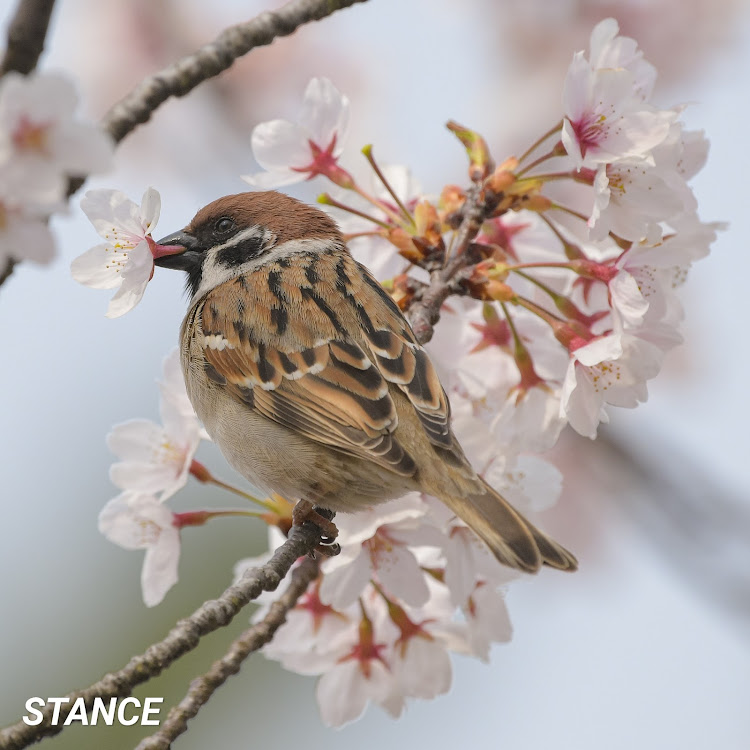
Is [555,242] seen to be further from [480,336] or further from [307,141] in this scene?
[307,141]

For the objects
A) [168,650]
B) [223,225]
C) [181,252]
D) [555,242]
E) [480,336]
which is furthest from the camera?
[223,225]

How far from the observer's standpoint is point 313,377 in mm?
2867

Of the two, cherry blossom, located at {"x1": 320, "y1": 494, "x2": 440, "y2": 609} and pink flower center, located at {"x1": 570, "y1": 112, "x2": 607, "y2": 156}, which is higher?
pink flower center, located at {"x1": 570, "y1": 112, "x2": 607, "y2": 156}

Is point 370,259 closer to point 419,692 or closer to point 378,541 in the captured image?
point 378,541

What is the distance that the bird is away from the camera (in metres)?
2.60

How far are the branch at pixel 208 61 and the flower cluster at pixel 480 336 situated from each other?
0.62 meters

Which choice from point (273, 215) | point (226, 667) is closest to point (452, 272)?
point (273, 215)

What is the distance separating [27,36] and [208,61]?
0.76 metres

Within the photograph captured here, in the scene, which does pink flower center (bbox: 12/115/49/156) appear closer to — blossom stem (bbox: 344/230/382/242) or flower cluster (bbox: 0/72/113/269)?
flower cluster (bbox: 0/72/113/269)

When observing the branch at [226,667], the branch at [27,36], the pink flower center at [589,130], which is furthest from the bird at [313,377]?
the branch at [27,36]

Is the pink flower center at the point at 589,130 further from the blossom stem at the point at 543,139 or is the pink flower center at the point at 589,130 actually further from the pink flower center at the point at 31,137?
the pink flower center at the point at 31,137

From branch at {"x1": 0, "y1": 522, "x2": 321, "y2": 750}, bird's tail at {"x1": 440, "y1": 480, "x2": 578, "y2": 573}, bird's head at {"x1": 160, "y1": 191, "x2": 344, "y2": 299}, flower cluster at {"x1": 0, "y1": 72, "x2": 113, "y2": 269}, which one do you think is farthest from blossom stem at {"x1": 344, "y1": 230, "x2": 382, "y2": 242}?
flower cluster at {"x1": 0, "y1": 72, "x2": 113, "y2": 269}

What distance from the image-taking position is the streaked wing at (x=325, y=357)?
270 centimetres

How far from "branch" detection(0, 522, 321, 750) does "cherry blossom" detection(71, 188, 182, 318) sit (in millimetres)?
623
